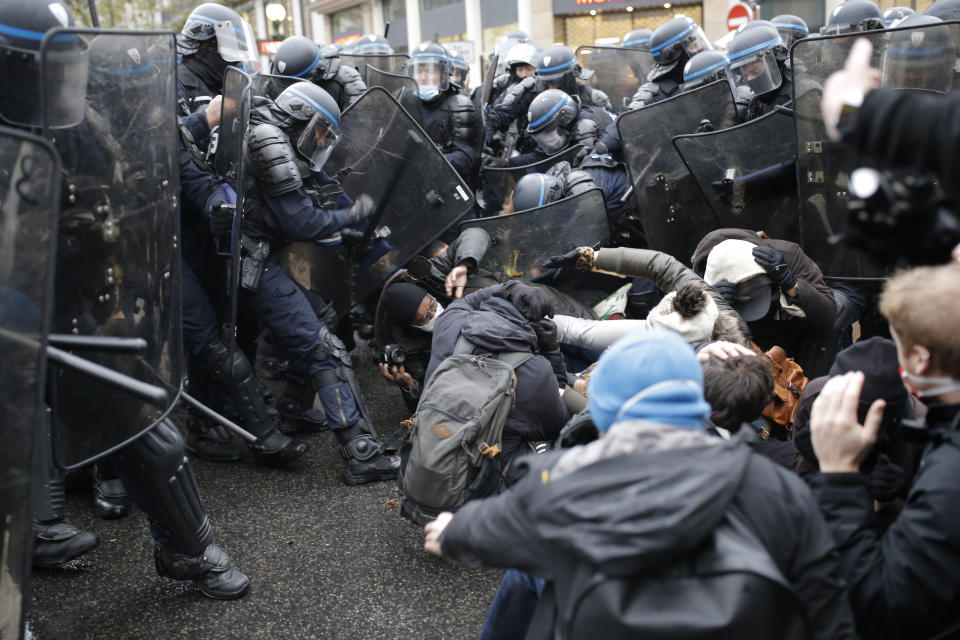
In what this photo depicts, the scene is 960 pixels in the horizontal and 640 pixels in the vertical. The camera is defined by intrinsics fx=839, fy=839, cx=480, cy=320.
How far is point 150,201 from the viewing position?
2.26 m

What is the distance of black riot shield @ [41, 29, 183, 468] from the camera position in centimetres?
204

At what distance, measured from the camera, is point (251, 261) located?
346cm

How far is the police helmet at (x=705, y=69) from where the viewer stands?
4492mm

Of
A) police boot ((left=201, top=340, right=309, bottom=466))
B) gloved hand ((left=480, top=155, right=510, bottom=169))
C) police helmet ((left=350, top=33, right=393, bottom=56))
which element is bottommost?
police boot ((left=201, top=340, right=309, bottom=466))

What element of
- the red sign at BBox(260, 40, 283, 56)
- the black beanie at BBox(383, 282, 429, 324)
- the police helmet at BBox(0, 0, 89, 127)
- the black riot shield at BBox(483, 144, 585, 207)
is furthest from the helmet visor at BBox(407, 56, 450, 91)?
the red sign at BBox(260, 40, 283, 56)

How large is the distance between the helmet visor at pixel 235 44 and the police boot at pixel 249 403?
1546 millimetres

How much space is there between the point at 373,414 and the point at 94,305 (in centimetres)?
224

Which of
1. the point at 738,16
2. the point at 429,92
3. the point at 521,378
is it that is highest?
the point at 738,16

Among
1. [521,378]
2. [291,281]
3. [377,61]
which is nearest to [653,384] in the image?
[521,378]

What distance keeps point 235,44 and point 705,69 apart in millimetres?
2493

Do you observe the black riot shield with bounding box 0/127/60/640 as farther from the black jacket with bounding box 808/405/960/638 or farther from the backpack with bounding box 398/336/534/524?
the black jacket with bounding box 808/405/960/638

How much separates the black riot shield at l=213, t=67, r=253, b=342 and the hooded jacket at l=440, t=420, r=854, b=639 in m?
2.07

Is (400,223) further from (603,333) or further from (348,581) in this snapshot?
(348,581)

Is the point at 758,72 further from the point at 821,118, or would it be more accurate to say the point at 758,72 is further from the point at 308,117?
the point at 308,117
